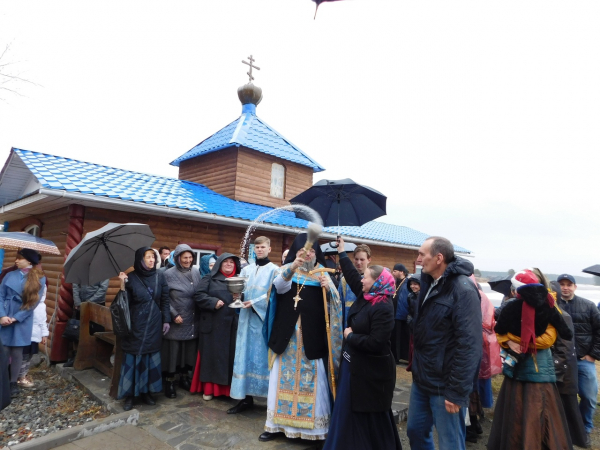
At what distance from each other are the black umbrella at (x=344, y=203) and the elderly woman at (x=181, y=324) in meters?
1.88

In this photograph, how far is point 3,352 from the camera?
306 cm

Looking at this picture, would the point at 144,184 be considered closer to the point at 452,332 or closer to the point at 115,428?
the point at 115,428

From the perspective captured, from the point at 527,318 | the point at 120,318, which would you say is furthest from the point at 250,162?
the point at 527,318

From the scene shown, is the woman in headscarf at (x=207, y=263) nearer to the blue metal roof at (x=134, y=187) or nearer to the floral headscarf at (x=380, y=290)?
the blue metal roof at (x=134, y=187)

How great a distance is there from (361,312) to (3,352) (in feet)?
9.55

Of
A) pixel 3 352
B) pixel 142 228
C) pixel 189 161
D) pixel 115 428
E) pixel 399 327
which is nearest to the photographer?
pixel 3 352

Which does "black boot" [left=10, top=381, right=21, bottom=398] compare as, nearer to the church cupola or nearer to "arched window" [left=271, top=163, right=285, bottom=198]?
the church cupola

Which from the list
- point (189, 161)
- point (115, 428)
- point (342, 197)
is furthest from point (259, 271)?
point (189, 161)

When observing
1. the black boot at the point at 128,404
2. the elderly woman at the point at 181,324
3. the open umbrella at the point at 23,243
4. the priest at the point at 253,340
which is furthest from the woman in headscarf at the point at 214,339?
the open umbrella at the point at 23,243

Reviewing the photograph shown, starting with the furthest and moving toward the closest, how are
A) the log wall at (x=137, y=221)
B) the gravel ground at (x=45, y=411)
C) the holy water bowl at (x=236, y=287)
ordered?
the log wall at (x=137, y=221)
the holy water bowl at (x=236, y=287)
the gravel ground at (x=45, y=411)

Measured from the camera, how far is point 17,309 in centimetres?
521

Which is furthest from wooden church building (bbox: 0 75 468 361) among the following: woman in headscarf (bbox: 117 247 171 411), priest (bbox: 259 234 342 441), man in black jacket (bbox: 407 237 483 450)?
man in black jacket (bbox: 407 237 483 450)

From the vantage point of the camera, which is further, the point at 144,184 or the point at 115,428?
the point at 144,184

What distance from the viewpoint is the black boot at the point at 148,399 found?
4.68 metres
